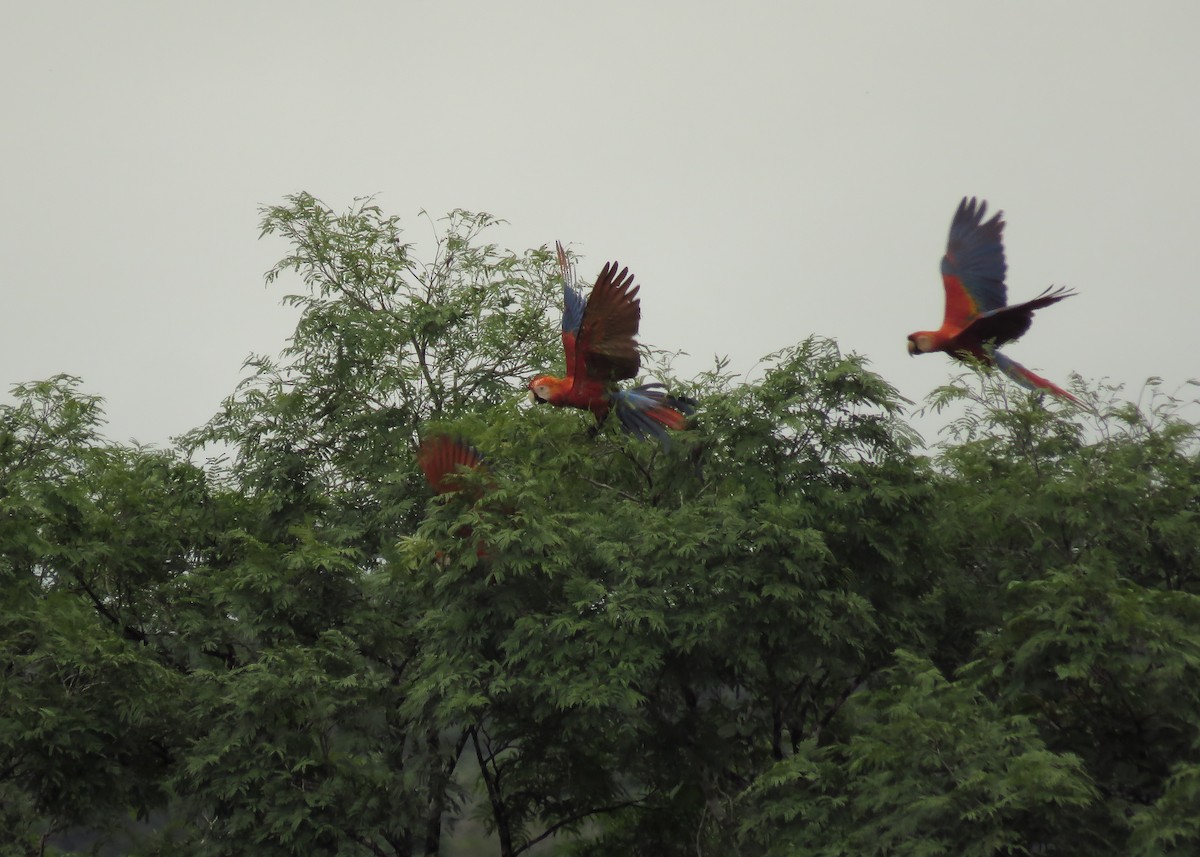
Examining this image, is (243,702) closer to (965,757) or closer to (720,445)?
(720,445)

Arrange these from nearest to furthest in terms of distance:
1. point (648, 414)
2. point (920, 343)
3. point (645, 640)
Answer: point (645, 640) < point (648, 414) < point (920, 343)

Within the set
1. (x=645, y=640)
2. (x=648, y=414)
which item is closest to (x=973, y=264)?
(x=648, y=414)

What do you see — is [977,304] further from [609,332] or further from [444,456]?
[444,456]

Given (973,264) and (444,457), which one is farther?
(973,264)

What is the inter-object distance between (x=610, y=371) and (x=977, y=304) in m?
4.62

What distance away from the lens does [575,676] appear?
11727 mm

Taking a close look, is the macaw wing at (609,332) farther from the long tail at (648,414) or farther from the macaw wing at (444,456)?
the macaw wing at (444,456)

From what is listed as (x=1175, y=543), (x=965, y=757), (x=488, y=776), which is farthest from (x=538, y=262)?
(x=965, y=757)

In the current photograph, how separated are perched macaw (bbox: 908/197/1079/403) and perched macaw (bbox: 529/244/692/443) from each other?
3018 millimetres

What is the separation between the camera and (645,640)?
12.1 metres

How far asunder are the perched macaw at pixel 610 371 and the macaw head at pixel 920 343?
9.34 feet

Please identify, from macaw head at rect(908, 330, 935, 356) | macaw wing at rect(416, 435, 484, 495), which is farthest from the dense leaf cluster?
macaw head at rect(908, 330, 935, 356)

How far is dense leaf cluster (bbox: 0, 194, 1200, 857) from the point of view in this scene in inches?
404

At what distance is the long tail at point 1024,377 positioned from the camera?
1330cm
